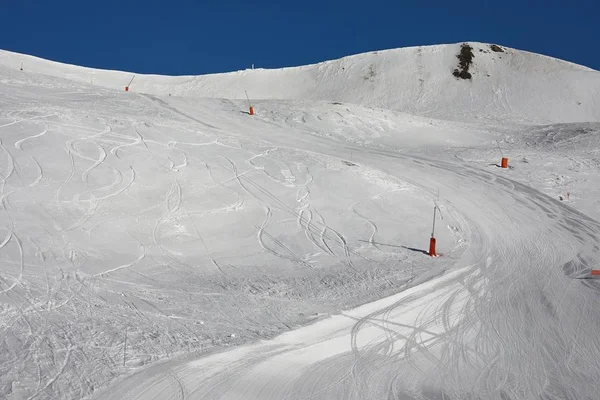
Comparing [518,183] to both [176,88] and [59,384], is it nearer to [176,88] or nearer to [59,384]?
[59,384]

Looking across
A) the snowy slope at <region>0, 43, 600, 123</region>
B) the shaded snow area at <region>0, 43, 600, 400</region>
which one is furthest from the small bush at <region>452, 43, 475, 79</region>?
the shaded snow area at <region>0, 43, 600, 400</region>

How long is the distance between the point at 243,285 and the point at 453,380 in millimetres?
5356

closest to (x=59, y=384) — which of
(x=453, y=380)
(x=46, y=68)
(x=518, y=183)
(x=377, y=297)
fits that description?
(x=453, y=380)

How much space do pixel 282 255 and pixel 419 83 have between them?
1820 inches

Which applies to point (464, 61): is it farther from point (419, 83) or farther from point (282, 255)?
point (282, 255)

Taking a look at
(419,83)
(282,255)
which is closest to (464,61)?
(419,83)

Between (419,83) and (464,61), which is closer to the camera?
(419,83)

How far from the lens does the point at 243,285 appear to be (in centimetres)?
1366

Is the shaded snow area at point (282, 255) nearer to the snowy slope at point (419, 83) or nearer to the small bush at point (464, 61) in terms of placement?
the snowy slope at point (419, 83)

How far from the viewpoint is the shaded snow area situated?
954 cm

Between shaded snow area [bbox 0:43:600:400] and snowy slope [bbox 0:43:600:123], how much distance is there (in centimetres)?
2294

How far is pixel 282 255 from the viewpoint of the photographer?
15852 millimetres

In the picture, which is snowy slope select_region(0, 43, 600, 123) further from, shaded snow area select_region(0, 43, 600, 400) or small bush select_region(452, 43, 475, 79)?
shaded snow area select_region(0, 43, 600, 400)

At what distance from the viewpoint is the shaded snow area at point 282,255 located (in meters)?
9.54
